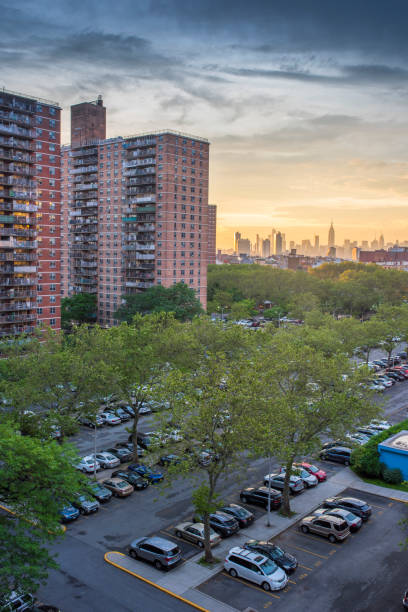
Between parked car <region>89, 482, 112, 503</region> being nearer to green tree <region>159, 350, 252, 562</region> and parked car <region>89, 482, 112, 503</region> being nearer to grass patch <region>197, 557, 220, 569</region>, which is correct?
grass patch <region>197, 557, 220, 569</region>

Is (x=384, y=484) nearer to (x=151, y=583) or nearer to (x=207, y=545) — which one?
(x=207, y=545)

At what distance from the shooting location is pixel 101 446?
1861 inches

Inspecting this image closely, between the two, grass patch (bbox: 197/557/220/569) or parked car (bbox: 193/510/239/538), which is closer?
grass patch (bbox: 197/557/220/569)

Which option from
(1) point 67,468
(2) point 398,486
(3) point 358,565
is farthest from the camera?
(2) point 398,486

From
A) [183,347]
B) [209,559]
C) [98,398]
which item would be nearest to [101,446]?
[98,398]

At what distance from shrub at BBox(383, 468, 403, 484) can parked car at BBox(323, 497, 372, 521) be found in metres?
5.34

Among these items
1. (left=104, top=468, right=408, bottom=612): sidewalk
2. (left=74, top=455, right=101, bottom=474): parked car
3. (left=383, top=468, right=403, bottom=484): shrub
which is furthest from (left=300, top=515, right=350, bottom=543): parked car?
(left=74, top=455, right=101, bottom=474): parked car

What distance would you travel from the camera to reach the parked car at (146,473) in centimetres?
3950

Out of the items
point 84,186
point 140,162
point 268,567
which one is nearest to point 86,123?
point 84,186

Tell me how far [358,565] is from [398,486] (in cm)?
1237

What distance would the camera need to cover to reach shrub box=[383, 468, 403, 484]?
1550 inches

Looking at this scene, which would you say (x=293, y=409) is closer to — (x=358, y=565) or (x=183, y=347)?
(x=358, y=565)

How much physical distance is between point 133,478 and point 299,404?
582 inches

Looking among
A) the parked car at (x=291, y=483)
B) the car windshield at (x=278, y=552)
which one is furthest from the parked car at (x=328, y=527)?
the parked car at (x=291, y=483)
